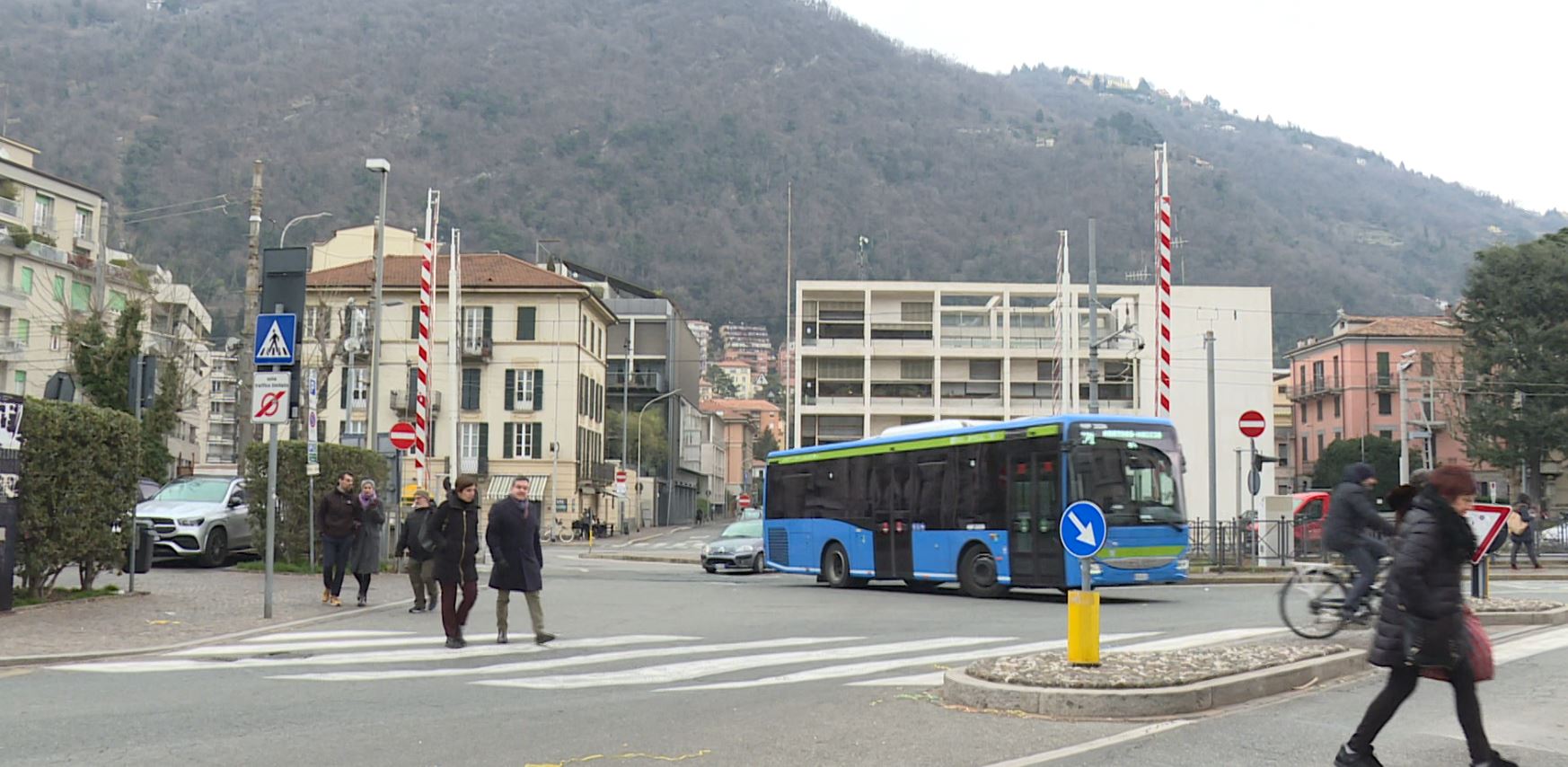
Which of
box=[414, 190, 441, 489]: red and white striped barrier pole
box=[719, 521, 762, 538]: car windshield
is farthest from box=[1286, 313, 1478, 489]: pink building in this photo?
box=[414, 190, 441, 489]: red and white striped barrier pole

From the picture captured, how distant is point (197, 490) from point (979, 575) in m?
14.6

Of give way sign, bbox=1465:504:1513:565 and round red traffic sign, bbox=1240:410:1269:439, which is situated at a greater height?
round red traffic sign, bbox=1240:410:1269:439

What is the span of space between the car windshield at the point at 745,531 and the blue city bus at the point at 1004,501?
9.25 metres

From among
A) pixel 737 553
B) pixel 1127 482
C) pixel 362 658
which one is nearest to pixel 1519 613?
pixel 1127 482

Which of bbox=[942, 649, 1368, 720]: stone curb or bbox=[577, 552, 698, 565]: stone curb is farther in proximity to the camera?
bbox=[577, 552, 698, 565]: stone curb

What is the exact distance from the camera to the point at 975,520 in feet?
76.4

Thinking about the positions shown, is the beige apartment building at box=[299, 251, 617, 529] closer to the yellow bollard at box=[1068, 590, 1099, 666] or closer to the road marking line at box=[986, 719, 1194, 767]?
the yellow bollard at box=[1068, 590, 1099, 666]

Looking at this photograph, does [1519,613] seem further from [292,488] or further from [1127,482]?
[292,488]

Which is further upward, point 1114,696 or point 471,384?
point 471,384

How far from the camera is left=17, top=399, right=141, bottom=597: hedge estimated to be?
16031 mm

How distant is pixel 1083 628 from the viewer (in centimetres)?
1006

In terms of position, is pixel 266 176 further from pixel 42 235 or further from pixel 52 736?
→ pixel 52 736

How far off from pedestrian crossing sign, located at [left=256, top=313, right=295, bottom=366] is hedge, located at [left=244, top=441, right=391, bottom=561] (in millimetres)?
8101

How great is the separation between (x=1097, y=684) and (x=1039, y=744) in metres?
1.34
